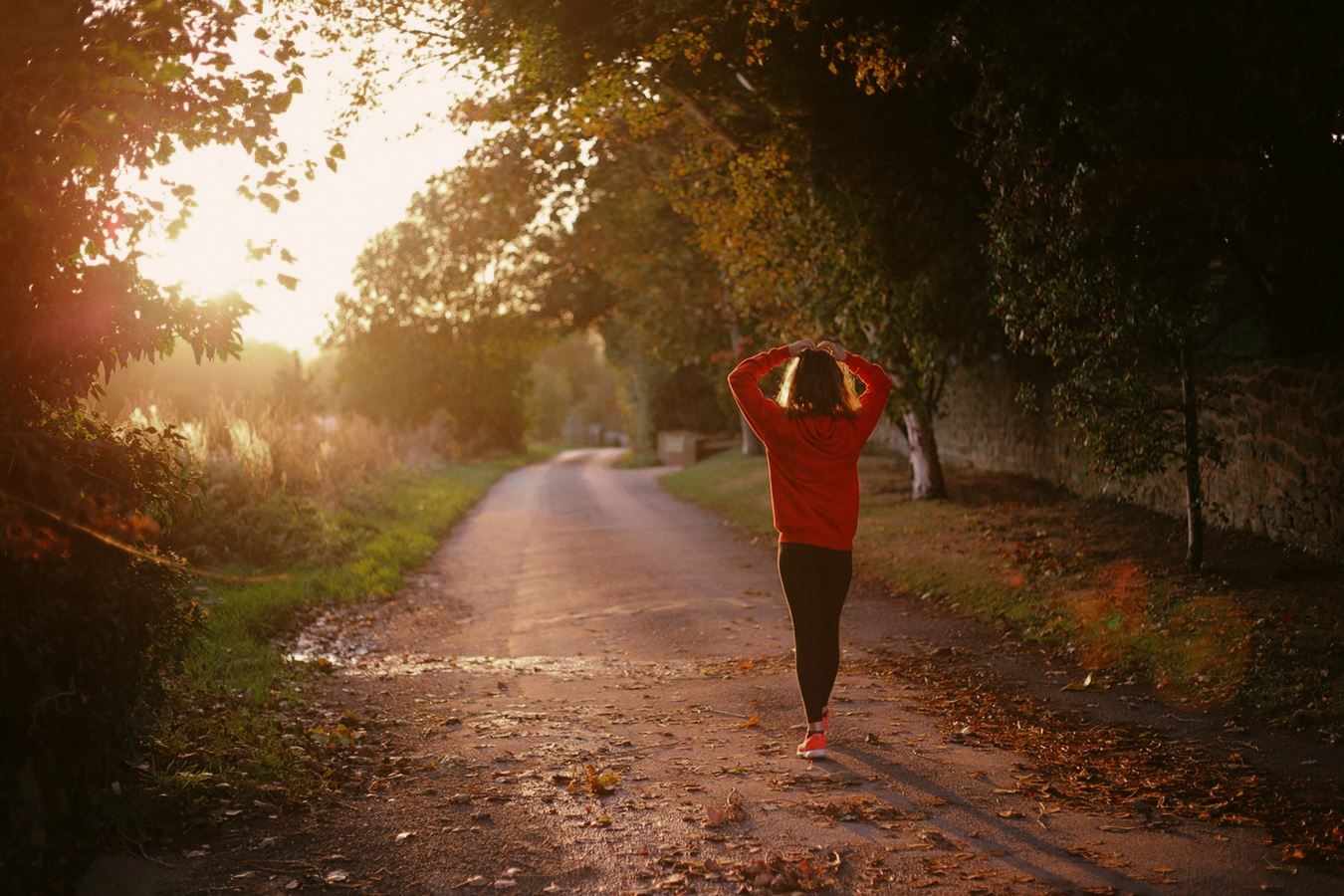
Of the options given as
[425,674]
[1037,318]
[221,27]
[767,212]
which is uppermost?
[767,212]

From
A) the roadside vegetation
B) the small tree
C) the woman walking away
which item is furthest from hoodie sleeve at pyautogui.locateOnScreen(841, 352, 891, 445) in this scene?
the small tree

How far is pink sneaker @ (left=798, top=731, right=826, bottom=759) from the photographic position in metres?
6.73

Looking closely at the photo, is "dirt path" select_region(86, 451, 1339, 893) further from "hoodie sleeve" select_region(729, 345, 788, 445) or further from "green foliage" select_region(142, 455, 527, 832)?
"hoodie sleeve" select_region(729, 345, 788, 445)

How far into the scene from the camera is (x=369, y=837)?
5.71 m

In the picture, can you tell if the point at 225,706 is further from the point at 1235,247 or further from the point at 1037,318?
the point at 1235,247

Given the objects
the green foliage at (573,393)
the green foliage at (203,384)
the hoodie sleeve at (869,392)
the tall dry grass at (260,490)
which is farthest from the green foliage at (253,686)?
the green foliage at (573,393)

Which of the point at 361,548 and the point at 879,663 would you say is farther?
the point at 361,548

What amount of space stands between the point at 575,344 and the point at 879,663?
349 feet

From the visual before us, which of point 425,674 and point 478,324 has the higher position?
point 478,324

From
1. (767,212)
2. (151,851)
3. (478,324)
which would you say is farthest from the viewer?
(478,324)

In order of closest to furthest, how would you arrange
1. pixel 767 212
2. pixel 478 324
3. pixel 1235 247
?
pixel 1235 247, pixel 767 212, pixel 478 324

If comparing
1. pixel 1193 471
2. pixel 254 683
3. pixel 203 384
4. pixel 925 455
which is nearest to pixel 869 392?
pixel 254 683

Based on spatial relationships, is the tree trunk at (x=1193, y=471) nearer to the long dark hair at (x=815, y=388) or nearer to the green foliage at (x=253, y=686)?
the long dark hair at (x=815, y=388)

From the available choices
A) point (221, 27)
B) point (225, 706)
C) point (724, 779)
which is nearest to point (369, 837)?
point (724, 779)
